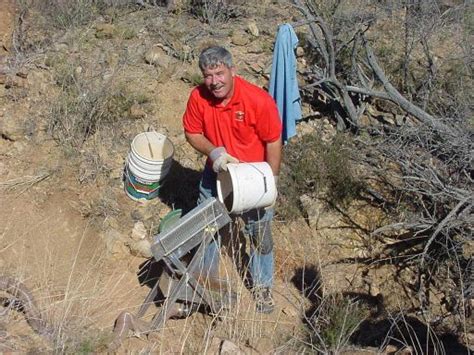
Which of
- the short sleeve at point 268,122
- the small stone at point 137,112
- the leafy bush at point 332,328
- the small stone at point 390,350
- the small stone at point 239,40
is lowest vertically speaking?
the small stone at point 390,350

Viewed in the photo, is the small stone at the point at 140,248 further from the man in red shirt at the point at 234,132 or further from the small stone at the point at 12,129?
the small stone at the point at 12,129

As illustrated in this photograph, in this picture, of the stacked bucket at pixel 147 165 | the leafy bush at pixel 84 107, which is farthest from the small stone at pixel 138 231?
the leafy bush at pixel 84 107

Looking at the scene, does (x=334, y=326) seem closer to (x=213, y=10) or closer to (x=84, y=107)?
(x=84, y=107)

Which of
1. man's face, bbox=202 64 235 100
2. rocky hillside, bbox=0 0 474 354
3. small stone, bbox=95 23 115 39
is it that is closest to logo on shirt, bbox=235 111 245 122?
man's face, bbox=202 64 235 100

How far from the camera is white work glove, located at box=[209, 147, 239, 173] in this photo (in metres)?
3.77

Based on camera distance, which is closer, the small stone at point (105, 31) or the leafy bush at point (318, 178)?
the leafy bush at point (318, 178)

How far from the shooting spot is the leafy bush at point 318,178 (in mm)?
5344

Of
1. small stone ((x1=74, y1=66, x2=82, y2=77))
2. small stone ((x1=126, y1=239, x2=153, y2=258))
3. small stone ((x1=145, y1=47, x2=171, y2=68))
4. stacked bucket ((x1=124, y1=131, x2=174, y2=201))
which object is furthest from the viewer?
small stone ((x1=145, y1=47, x2=171, y2=68))

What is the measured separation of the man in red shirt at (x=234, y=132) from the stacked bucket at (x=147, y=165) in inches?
37.1

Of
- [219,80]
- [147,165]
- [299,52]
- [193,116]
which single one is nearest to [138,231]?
[147,165]

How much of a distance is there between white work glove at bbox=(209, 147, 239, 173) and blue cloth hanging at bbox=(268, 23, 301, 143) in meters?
1.28

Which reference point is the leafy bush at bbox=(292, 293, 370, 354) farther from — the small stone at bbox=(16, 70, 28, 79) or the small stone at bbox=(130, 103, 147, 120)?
the small stone at bbox=(16, 70, 28, 79)

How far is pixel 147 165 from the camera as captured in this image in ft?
16.5

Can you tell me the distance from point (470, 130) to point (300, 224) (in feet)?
4.65
